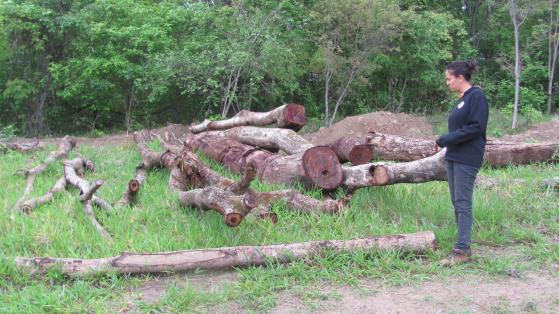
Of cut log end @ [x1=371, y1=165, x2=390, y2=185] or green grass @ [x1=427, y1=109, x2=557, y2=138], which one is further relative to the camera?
green grass @ [x1=427, y1=109, x2=557, y2=138]

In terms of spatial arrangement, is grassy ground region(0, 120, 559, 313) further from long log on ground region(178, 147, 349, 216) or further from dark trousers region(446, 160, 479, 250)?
dark trousers region(446, 160, 479, 250)

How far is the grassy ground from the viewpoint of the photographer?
4008 millimetres

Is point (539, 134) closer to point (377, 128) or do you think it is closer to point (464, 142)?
point (377, 128)

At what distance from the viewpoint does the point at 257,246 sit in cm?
469

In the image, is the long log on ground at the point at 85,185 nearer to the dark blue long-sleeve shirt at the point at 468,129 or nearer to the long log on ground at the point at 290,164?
the long log on ground at the point at 290,164

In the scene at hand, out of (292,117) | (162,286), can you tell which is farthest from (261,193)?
(292,117)

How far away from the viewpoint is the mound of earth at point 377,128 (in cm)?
1320

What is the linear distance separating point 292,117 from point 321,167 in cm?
214

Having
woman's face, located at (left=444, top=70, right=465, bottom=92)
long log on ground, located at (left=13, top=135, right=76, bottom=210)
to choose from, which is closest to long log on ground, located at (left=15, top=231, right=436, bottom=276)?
woman's face, located at (left=444, top=70, right=465, bottom=92)

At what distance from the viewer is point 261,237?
200 inches

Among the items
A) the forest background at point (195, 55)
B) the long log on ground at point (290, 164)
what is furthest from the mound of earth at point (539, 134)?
the long log on ground at point (290, 164)

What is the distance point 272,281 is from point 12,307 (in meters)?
1.92

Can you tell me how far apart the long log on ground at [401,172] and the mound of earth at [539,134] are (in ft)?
21.2

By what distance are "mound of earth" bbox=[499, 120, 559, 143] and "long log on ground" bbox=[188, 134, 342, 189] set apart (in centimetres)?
643
